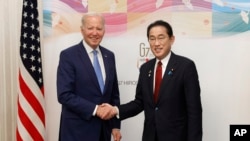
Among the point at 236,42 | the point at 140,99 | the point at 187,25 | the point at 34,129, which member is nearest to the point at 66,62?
the point at 140,99

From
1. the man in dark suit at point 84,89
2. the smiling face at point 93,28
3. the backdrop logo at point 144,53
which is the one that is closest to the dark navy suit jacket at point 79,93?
the man in dark suit at point 84,89

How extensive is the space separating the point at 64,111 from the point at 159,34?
0.95 m

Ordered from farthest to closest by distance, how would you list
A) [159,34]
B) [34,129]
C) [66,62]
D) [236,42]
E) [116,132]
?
[236,42]
[34,129]
[116,132]
[66,62]
[159,34]

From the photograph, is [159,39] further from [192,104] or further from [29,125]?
[29,125]

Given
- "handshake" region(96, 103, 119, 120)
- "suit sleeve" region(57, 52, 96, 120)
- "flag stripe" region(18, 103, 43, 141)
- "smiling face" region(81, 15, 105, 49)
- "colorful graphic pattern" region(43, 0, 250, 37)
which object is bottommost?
"flag stripe" region(18, 103, 43, 141)

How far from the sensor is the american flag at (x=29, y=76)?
10.5ft

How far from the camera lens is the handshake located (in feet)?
8.77

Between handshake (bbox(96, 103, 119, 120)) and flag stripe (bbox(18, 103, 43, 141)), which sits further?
flag stripe (bbox(18, 103, 43, 141))

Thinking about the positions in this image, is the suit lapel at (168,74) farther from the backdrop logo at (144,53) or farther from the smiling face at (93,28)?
the backdrop logo at (144,53)

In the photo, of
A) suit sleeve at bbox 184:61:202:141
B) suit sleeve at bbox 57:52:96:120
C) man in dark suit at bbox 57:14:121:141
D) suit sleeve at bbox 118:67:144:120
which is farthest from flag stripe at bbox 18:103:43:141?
suit sleeve at bbox 184:61:202:141

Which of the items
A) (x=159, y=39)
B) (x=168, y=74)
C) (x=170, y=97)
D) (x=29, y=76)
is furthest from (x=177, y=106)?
(x=29, y=76)

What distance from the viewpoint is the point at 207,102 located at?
3545mm

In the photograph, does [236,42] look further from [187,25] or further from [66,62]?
[66,62]

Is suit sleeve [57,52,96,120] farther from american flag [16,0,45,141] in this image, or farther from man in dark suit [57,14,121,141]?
american flag [16,0,45,141]
